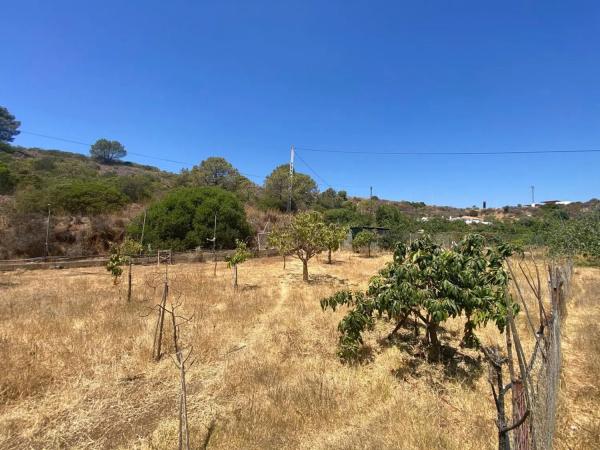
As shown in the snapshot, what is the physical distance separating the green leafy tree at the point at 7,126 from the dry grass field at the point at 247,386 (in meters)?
62.8

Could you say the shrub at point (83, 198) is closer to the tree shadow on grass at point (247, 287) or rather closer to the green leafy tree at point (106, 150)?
the tree shadow on grass at point (247, 287)

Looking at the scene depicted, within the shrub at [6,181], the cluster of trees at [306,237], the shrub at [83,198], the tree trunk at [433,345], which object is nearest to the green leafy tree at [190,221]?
the shrub at [83,198]

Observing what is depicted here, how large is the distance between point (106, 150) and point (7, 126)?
15101 millimetres

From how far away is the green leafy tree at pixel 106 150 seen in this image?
54906 mm

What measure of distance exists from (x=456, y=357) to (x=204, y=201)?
19.4 meters

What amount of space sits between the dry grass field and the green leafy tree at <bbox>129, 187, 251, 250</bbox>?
12.3 m

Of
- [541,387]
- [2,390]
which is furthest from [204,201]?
[541,387]

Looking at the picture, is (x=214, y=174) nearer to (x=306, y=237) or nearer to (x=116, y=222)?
(x=116, y=222)

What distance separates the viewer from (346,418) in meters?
3.85

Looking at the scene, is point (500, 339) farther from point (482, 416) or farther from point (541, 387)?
point (541, 387)

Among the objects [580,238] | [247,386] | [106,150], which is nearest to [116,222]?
[247,386]

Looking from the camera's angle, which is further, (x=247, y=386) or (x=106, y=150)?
(x=106, y=150)

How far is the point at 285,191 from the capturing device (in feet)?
117

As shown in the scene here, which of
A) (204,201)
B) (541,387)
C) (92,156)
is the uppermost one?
(92,156)
